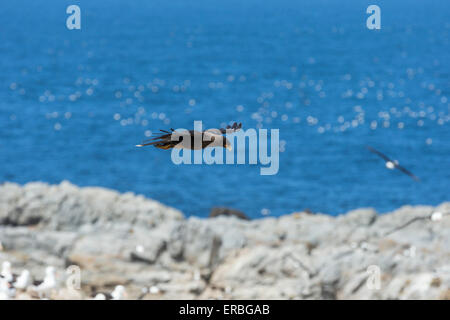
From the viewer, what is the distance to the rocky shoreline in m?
27.0

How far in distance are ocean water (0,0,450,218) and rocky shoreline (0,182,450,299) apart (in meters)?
35.6

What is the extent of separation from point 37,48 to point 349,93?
89.2 metres

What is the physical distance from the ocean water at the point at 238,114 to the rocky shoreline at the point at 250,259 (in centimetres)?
3558

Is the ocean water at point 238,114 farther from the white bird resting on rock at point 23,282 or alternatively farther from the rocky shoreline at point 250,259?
the white bird resting on rock at point 23,282

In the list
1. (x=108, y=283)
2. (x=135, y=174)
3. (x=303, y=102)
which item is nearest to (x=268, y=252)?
(x=108, y=283)

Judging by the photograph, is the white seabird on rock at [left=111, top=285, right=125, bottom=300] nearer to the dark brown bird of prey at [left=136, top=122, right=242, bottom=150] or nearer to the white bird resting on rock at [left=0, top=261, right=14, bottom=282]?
the white bird resting on rock at [left=0, top=261, right=14, bottom=282]

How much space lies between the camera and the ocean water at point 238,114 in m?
76.9

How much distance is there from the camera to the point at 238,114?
10881 cm

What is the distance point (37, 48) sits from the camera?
18162 centimetres

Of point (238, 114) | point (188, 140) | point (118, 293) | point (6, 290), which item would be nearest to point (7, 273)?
point (6, 290)

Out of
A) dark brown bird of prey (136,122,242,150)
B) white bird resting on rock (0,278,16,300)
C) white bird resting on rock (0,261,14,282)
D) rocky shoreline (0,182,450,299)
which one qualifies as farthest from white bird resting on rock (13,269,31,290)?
dark brown bird of prey (136,122,242,150)

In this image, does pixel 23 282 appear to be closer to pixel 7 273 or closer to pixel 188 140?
pixel 7 273
